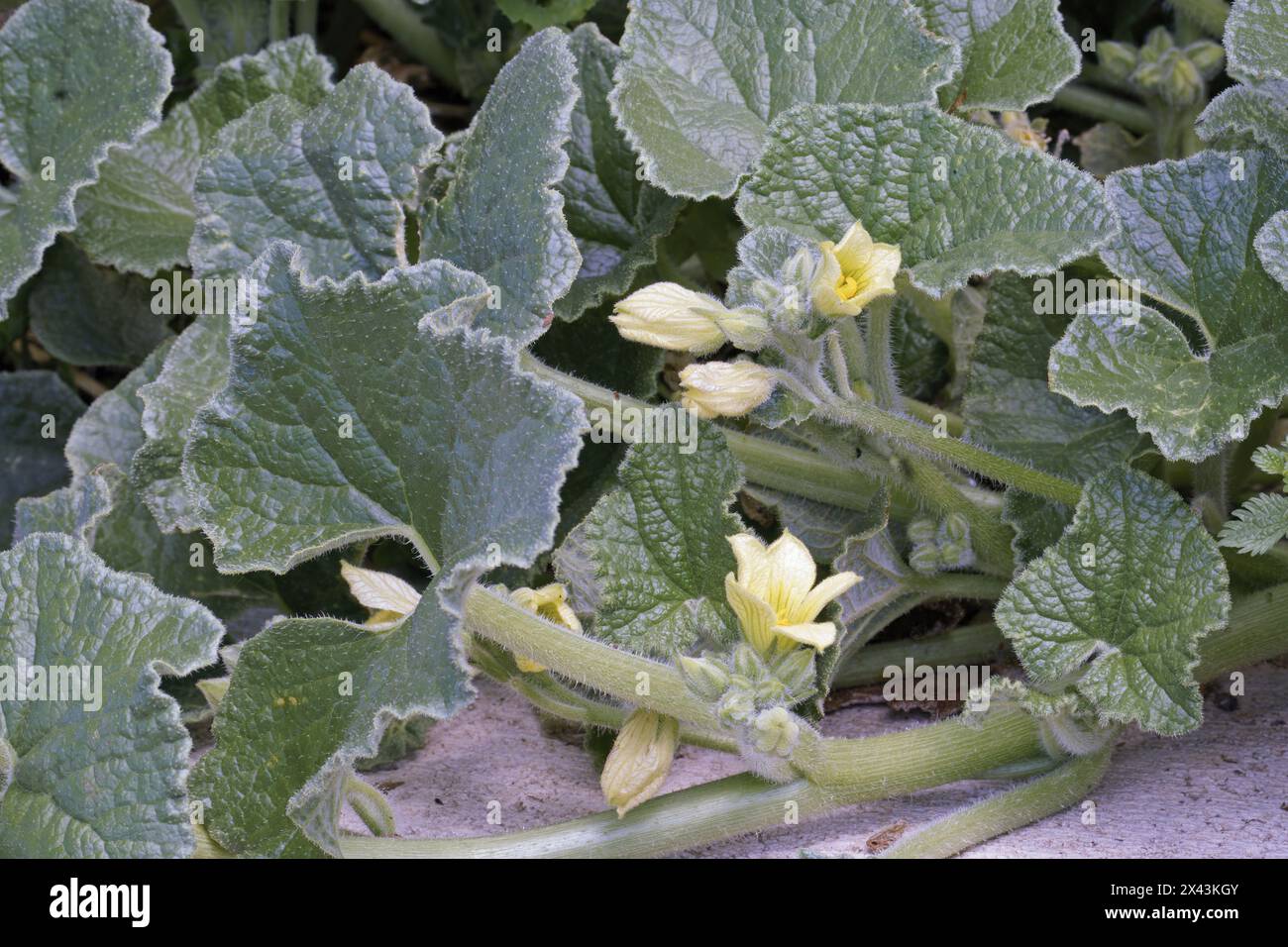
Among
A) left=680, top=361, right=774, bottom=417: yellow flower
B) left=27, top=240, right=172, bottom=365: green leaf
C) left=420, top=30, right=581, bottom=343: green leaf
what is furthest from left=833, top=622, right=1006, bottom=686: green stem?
left=27, top=240, right=172, bottom=365: green leaf

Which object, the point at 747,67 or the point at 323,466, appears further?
the point at 747,67

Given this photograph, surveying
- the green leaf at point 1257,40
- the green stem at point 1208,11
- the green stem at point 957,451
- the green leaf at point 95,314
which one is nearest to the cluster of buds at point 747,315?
the green stem at point 957,451

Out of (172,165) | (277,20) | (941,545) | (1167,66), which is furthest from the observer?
(277,20)

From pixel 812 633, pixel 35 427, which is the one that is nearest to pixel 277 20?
pixel 35 427

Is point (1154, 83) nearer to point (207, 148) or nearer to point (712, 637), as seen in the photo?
point (712, 637)
